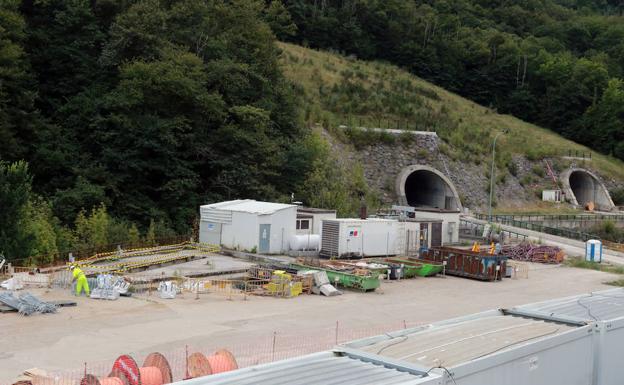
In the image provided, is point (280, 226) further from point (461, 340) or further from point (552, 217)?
point (552, 217)

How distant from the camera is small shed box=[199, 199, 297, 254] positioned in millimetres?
36350

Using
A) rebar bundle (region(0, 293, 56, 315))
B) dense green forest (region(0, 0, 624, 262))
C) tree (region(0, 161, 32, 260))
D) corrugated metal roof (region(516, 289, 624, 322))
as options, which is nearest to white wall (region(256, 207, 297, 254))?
dense green forest (region(0, 0, 624, 262))

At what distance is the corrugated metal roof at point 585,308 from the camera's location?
11.7 m

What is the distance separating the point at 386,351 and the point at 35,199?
1335 inches

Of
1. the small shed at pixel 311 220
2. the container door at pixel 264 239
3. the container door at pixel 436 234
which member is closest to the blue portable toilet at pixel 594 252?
the container door at pixel 436 234

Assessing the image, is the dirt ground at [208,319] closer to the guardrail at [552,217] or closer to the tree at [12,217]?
the tree at [12,217]

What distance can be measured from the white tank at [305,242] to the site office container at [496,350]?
26.4m

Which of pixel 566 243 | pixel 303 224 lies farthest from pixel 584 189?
pixel 303 224

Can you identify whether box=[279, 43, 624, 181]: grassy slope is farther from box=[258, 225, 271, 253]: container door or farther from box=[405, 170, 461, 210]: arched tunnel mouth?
box=[258, 225, 271, 253]: container door

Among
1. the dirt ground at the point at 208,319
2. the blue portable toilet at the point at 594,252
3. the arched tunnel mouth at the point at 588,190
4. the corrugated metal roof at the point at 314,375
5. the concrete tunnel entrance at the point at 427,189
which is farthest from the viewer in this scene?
the arched tunnel mouth at the point at 588,190

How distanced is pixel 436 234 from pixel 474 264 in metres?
8.41

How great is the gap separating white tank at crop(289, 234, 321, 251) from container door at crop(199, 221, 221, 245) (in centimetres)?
417

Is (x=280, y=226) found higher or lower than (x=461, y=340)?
higher

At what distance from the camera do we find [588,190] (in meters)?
73.7
